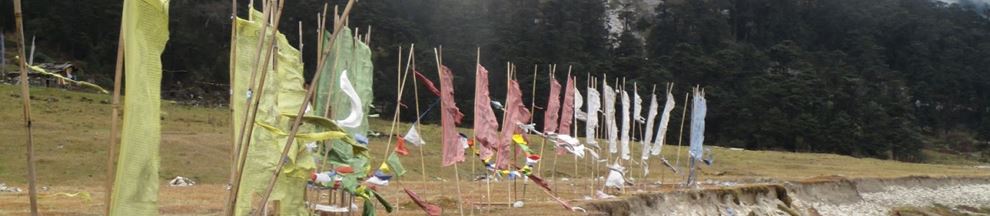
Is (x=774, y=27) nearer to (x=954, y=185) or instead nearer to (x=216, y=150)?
(x=954, y=185)

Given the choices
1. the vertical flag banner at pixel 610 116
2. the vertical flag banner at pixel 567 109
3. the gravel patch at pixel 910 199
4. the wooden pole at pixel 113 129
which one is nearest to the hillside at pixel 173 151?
the vertical flag banner at pixel 567 109

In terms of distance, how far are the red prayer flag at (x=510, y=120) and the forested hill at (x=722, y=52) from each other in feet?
210

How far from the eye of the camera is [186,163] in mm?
37438

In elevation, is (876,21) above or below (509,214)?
above

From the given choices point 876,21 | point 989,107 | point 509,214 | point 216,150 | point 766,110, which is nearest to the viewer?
point 509,214

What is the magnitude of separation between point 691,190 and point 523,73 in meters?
64.6

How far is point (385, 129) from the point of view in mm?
61812

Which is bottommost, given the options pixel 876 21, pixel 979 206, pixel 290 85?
pixel 979 206

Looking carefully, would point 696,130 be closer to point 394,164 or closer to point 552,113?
point 552,113

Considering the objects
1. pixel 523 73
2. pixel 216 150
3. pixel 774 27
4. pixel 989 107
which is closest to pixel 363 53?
pixel 216 150

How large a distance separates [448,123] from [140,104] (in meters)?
10.5

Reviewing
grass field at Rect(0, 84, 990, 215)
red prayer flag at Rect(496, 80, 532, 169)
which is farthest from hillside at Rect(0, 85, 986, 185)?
red prayer flag at Rect(496, 80, 532, 169)

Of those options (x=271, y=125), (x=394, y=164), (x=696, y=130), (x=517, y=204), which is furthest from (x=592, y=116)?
(x=271, y=125)

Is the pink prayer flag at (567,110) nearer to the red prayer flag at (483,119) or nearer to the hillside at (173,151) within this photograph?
the hillside at (173,151)
